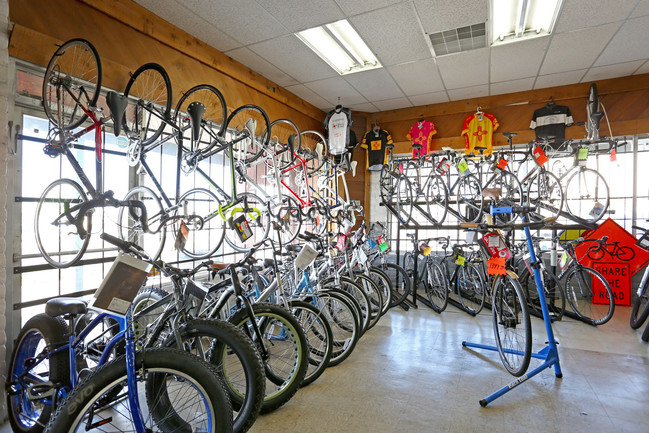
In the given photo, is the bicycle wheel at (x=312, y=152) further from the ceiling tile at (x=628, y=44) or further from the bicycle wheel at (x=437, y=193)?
the ceiling tile at (x=628, y=44)

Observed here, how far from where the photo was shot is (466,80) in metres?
4.78

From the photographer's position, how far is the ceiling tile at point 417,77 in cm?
432

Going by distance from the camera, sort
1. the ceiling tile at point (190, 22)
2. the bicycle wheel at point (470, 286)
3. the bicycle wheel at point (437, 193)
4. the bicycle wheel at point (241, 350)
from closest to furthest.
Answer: the bicycle wheel at point (241, 350) → the ceiling tile at point (190, 22) → the bicycle wheel at point (470, 286) → the bicycle wheel at point (437, 193)

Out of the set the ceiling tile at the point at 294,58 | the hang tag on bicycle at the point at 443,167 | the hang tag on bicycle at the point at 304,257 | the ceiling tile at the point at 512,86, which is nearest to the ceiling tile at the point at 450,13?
the ceiling tile at the point at 294,58

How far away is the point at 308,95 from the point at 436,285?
135 inches

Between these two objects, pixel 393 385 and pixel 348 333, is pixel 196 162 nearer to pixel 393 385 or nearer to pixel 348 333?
pixel 348 333

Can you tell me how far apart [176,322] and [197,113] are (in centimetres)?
145

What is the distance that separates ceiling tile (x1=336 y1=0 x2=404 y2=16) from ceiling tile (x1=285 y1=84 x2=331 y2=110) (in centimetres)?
189

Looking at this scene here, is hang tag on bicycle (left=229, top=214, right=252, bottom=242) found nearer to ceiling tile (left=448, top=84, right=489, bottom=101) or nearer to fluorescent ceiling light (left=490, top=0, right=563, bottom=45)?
fluorescent ceiling light (left=490, top=0, right=563, bottom=45)

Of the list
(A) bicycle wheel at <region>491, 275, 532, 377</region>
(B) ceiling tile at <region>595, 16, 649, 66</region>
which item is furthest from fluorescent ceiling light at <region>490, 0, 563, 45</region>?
(A) bicycle wheel at <region>491, 275, 532, 377</region>

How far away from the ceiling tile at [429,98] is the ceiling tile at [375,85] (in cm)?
31

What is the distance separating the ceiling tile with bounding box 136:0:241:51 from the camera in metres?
2.97

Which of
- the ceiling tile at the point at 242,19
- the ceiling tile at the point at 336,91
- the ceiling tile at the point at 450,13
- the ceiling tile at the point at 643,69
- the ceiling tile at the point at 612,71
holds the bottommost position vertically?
the ceiling tile at the point at 242,19

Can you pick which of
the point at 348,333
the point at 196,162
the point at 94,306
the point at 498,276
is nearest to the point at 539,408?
the point at 498,276
